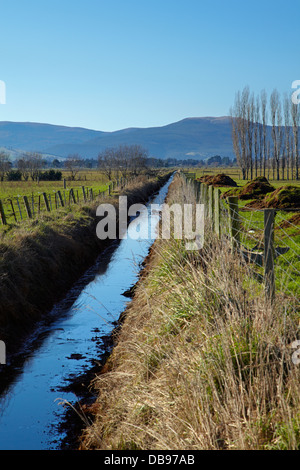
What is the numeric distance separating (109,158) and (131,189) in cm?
3653

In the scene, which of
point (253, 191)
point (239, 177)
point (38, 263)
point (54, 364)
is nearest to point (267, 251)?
point (54, 364)

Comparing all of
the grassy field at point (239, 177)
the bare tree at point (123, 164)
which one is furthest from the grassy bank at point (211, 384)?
the bare tree at point (123, 164)

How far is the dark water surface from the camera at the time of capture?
18.2 feet

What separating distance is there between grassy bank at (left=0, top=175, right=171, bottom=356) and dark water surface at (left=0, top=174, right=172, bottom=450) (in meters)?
0.33

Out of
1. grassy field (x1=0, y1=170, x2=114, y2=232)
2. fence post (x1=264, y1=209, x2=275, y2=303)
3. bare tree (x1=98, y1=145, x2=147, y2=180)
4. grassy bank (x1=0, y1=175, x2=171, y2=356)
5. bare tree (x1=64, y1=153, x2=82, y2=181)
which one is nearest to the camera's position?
fence post (x1=264, y1=209, x2=275, y2=303)

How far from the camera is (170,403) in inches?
156

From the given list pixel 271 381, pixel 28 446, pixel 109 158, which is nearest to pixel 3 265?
pixel 28 446

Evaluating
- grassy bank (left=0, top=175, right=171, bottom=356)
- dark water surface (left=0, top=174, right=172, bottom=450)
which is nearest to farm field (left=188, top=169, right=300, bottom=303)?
dark water surface (left=0, top=174, right=172, bottom=450)

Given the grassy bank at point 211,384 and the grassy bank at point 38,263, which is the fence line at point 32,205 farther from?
the grassy bank at point 211,384

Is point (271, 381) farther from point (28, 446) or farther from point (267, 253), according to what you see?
point (28, 446)

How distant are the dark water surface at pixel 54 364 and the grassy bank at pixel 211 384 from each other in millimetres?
695

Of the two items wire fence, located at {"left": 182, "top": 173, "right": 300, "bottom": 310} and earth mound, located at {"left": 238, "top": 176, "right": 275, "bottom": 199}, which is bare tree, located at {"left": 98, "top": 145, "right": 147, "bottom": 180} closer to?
earth mound, located at {"left": 238, "top": 176, "right": 275, "bottom": 199}

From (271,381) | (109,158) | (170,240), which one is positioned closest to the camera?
(271,381)
